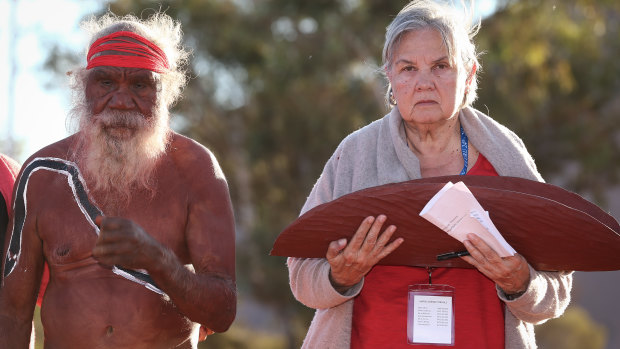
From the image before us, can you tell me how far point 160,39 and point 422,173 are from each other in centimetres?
129

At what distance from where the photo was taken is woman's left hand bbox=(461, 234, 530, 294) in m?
Answer: 3.36

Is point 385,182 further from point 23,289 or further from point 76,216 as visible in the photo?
point 23,289

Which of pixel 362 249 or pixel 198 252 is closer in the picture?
pixel 362 249

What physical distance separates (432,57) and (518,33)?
1343cm

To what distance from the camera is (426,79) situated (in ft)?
12.6

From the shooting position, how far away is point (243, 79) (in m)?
21.0

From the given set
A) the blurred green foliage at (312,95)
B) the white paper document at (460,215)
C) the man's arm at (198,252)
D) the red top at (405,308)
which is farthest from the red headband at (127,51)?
the blurred green foliage at (312,95)

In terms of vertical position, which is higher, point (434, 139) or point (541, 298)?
point (434, 139)

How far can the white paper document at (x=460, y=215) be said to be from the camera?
3.19m

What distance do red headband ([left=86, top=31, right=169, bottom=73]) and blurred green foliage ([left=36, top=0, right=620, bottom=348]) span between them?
42.2 ft

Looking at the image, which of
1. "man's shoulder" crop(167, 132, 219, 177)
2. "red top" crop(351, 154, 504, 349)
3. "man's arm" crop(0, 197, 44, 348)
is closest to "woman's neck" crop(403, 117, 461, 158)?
"red top" crop(351, 154, 504, 349)

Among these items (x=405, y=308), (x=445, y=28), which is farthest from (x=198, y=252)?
(x=445, y=28)

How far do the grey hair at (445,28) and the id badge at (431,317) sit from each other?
875mm

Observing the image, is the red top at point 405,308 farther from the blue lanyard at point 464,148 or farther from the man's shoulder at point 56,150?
the man's shoulder at point 56,150
